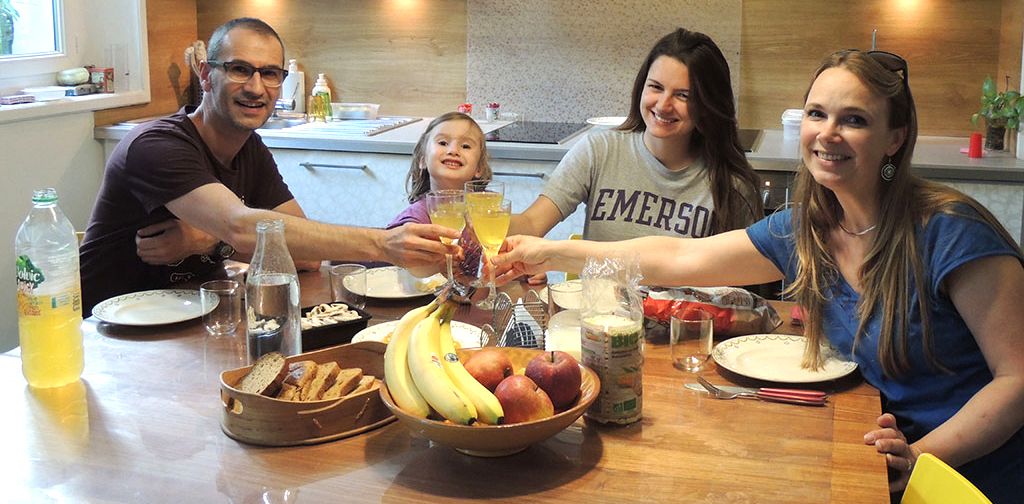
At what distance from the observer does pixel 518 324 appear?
189 centimetres

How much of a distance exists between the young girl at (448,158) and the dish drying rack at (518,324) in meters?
0.77

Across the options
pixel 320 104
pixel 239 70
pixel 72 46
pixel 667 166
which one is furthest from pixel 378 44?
pixel 667 166

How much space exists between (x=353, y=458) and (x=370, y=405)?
11cm

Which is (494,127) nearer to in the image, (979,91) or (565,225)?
(565,225)

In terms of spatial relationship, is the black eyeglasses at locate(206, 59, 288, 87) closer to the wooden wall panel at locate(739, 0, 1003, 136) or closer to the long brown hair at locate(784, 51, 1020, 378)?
the long brown hair at locate(784, 51, 1020, 378)

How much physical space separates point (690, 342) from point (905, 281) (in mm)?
383

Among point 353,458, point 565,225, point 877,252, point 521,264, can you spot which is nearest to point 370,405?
point 353,458

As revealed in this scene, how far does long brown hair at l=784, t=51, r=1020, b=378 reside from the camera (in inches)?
71.0

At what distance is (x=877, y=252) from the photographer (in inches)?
73.0

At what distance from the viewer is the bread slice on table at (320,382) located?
155cm

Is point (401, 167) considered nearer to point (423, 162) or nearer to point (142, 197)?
point (423, 162)

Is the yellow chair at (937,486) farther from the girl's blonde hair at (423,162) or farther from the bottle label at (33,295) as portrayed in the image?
the girl's blonde hair at (423,162)

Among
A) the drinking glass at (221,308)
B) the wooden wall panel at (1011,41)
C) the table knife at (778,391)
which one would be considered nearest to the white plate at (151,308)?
the drinking glass at (221,308)

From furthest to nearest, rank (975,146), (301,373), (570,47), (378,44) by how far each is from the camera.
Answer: (378,44), (570,47), (975,146), (301,373)
